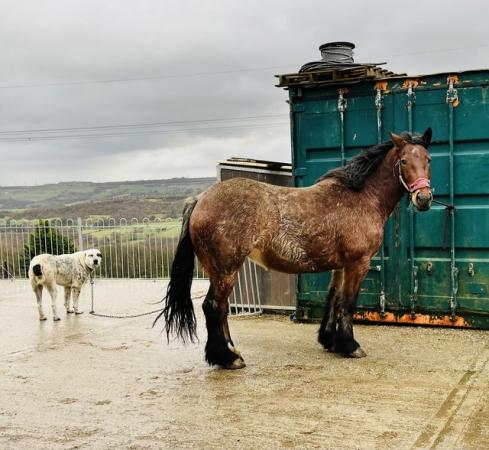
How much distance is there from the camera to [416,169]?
6398 millimetres

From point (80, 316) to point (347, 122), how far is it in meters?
4.97

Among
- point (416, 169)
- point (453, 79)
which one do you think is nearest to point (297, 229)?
point (416, 169)

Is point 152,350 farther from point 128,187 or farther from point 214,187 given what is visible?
point 128,187

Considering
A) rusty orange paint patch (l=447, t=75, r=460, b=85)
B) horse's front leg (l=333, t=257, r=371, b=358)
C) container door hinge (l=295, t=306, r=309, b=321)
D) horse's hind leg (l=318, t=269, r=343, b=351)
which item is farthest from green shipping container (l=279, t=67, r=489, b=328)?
horse's front leg (l=333, t=257, r=371, b=358)

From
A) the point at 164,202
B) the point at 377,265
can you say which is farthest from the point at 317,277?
the point at 164,202

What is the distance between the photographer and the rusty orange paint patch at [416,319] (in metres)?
7.75

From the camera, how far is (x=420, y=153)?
6422 mm

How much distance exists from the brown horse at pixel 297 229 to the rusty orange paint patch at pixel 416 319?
1.32 meters

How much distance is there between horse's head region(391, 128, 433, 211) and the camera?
6.26 meters

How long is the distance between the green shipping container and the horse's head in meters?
1.27

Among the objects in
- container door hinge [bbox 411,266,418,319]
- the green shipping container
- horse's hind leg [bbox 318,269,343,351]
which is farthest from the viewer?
container door hinge [bbox 411,266,418,319]

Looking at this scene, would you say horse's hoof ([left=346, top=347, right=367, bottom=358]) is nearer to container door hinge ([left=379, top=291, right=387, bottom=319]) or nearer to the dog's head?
container door hinge ([left=379, top=291, right=387, bottom=319])

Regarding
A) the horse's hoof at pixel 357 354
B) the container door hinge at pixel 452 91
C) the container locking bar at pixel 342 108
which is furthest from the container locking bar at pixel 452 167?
the horse's hoof at pixel 357 354

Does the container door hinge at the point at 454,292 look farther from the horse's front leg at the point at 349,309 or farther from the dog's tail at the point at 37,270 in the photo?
the dog's tail at the point at 37,270
